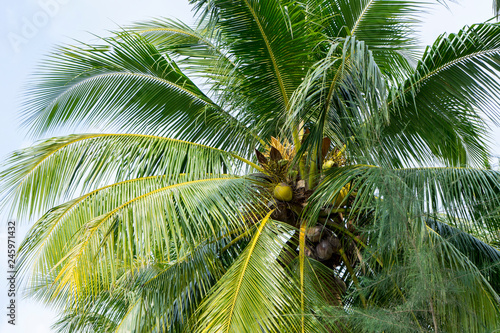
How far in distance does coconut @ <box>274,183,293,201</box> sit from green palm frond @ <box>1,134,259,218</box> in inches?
21.3

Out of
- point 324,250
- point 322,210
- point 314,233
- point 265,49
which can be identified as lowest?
point 324,250

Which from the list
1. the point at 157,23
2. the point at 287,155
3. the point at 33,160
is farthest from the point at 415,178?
the point at 157,23

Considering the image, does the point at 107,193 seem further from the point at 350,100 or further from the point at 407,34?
the point at 407,34

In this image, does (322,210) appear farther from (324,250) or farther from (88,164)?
(88,164)

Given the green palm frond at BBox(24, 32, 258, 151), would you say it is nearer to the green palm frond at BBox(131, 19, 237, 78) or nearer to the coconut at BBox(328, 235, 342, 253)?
the green palm frond at BBox(131, 19, 237, 78)

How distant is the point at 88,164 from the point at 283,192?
1748 mm

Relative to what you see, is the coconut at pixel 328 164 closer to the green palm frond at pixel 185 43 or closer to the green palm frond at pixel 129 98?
the green palm frond at pixel 129 98

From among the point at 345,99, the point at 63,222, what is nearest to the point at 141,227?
the point at 63,222

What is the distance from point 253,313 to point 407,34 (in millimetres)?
3223

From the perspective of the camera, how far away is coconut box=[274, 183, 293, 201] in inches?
183

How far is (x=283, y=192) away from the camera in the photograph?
4.66 metres

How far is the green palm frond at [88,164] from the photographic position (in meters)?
4.46

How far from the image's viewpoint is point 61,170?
4.57 meters

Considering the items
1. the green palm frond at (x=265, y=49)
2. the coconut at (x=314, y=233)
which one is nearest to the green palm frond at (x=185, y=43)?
the green palm frond at (x=265, y=49)
